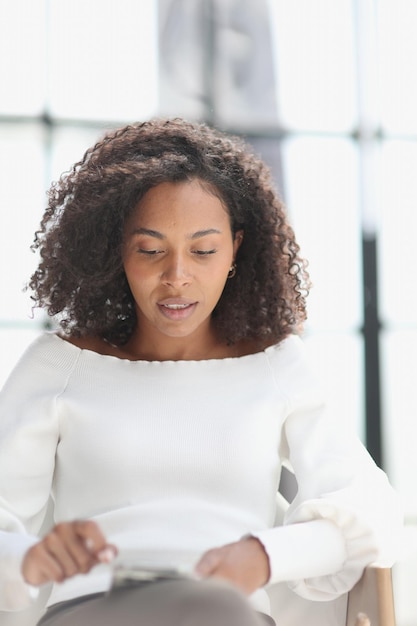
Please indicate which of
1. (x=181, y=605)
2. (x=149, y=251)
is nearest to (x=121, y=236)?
(x=149, y=251)

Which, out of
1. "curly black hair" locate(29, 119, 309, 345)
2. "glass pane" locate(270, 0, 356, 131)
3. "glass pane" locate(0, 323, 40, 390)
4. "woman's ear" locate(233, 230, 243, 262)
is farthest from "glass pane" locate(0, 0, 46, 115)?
"woman's ear" locate(233, 230, 243, 262)

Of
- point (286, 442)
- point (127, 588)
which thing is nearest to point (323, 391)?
point (286, 442)

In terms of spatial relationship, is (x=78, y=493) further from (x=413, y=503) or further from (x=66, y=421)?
(x=413, y=503)

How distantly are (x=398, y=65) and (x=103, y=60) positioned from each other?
3.80ft

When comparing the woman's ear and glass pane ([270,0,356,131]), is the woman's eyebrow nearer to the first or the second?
the woman's ear

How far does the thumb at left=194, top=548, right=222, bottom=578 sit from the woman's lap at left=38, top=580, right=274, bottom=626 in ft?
0.16

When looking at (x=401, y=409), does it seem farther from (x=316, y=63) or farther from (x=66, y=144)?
(x=66, y=144)

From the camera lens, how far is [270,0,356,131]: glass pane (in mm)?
3666

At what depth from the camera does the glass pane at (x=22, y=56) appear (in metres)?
3.40

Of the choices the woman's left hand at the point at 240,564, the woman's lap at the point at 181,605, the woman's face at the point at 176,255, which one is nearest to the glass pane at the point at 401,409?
the woman's face at the point at 176,255

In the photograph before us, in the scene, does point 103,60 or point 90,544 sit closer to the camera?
point 90,544

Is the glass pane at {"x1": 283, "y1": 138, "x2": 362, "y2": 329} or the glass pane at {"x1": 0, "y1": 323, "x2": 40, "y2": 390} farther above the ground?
the glass pane at {"x1": 283, "y1": 138, "x2": 362, "y2": 329}

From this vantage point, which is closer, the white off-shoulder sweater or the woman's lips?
the white off-shoulder sweater

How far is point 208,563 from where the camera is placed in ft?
3.89
